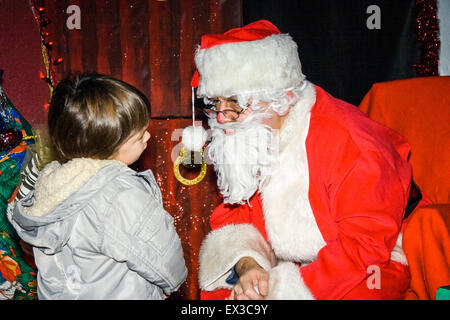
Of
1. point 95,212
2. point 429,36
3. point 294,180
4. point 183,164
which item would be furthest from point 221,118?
point 429,36

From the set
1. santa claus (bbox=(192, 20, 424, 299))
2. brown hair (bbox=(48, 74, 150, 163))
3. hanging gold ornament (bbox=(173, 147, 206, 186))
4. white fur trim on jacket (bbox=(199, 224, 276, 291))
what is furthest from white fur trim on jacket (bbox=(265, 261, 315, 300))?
hanging gold ornament (bbox=(173, 147, 206, 186))

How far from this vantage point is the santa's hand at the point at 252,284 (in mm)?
1196

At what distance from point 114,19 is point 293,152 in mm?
1910

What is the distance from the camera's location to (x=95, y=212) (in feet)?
3.70

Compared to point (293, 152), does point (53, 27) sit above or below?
above

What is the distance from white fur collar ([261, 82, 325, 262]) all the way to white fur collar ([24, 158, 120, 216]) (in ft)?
2.06

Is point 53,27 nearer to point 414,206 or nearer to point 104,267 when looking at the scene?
point 104,267

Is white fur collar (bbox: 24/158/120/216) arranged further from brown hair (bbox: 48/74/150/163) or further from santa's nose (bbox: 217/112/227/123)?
santa's nose (bbox: 217/112/227/123)

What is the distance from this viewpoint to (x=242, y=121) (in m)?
1.38

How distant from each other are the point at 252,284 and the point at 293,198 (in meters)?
0.34

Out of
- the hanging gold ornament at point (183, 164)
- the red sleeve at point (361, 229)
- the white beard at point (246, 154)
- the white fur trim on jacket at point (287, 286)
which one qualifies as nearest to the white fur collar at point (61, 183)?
the white beard at point (246, 154)

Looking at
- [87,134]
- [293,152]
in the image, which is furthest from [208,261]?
[87,134]

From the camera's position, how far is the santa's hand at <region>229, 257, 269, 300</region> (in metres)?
1.20

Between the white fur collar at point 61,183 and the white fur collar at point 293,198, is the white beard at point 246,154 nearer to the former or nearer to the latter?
the white fur collar at point 293,198
